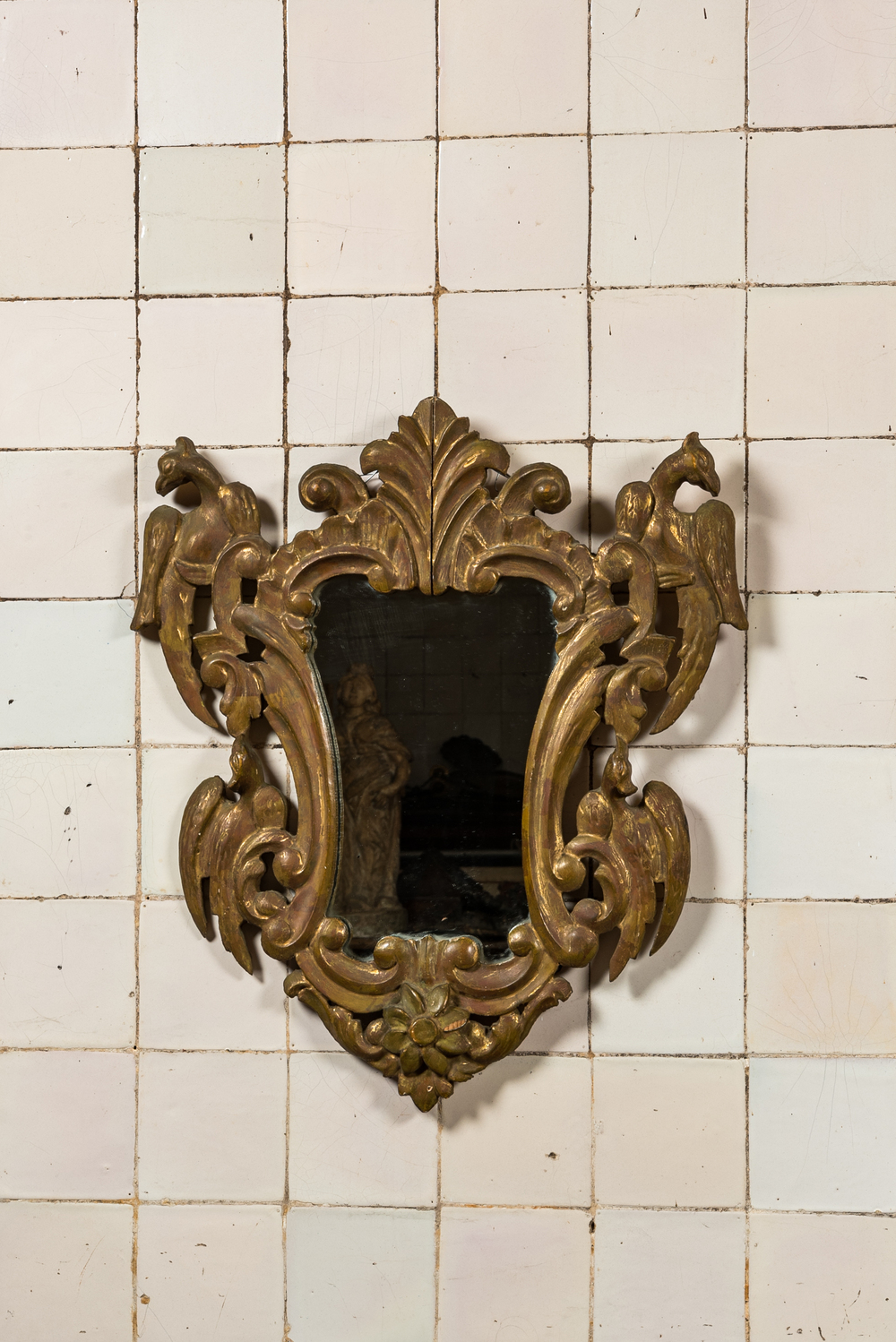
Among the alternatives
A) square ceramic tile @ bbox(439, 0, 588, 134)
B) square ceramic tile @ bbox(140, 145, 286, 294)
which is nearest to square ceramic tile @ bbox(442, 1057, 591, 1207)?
square ceramic tile @ bbox(140, 145, 286, 294)

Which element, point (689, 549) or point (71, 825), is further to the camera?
point (71, 825)

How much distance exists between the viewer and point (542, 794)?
1260 millimetres

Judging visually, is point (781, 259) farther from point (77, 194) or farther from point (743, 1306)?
point (743, 1306)

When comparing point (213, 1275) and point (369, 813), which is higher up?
point (369, 813)

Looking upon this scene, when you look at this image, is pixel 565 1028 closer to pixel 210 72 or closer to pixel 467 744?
pixel 467 744

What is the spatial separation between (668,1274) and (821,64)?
5.07 feet

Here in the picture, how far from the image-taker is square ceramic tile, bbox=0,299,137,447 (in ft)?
4.54

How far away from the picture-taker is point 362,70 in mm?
1350

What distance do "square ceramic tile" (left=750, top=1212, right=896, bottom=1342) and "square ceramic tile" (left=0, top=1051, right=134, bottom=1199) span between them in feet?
2.70

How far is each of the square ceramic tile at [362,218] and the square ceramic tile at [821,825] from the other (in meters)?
0.77

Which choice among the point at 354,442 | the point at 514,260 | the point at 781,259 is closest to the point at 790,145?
the point at 781,259

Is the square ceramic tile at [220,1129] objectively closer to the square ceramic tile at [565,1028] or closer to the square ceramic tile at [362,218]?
the square ceramic tile at [565,1028]

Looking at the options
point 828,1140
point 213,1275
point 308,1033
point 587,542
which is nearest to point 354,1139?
point 308,1033

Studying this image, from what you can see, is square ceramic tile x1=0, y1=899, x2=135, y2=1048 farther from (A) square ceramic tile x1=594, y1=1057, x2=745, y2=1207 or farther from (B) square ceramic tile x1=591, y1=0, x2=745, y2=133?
(B) square ceramic tile x1=591, y1=0, x2=745, y2=133
